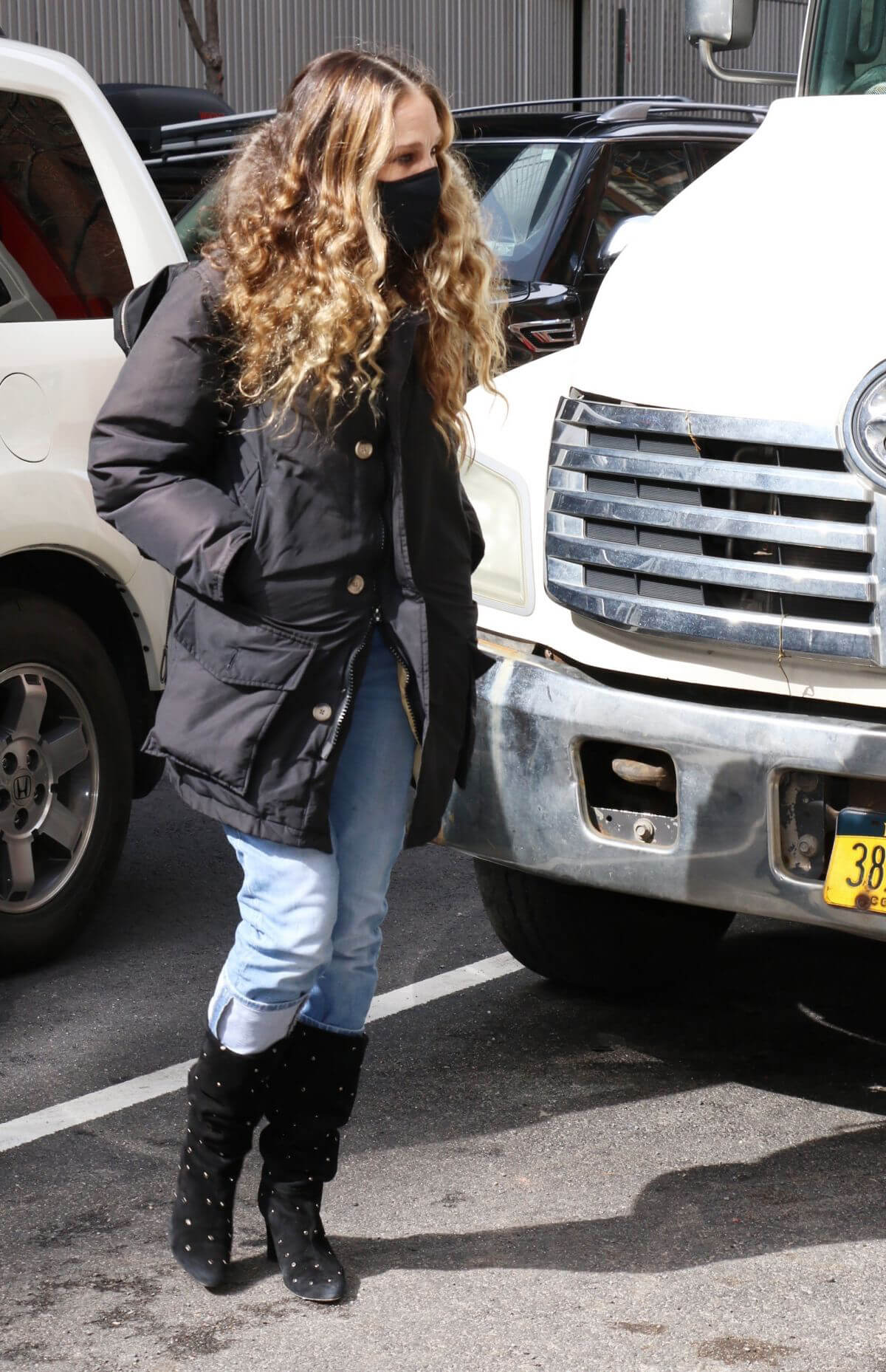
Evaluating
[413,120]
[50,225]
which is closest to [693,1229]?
[413,120]

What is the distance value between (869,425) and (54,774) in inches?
85.6

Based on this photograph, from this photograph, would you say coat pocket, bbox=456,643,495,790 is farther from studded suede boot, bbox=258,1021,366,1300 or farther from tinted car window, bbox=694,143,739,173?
tinted car window, bbox=694,143,739,173

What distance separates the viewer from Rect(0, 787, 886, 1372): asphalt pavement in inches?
114

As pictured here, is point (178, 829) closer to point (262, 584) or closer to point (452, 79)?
point (262, 584)

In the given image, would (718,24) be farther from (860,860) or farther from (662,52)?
(662,52)

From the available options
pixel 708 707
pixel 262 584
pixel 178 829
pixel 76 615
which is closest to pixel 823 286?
pixel 708 707

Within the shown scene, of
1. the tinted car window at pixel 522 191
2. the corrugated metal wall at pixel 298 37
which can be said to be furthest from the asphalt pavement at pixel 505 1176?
the corrugated metal wall at pixel 298 37

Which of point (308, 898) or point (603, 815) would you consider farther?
point (603, 815)

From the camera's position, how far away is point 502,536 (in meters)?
3.76

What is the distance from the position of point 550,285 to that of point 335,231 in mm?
5830

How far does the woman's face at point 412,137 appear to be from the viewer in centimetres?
269

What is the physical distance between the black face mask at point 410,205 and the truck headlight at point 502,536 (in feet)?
3.07

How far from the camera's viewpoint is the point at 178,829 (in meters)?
5.83

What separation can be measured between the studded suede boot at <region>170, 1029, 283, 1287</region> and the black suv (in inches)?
213
